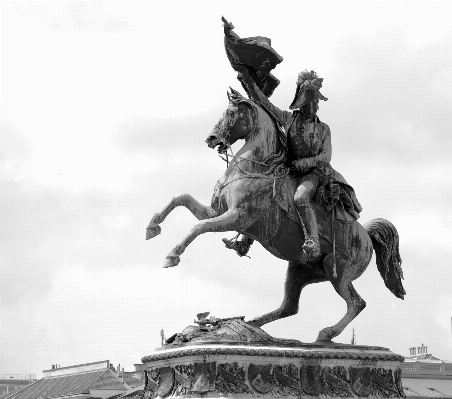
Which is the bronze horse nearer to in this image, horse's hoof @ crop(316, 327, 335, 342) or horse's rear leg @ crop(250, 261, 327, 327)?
horse's hoof @ crop(316, 327, 335, 342)

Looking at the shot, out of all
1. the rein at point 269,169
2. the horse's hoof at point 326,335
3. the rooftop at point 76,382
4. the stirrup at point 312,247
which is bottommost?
the horse's hoof at point 326,335

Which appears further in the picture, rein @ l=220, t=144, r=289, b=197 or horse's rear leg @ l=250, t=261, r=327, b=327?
horse's rear leg @ l=250, t=261, r=327, b=327

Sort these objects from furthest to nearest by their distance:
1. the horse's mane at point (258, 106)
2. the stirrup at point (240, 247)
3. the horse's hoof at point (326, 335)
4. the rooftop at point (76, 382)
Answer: the rooftop at point (76, 382) < the stirrup at point (240, 247) < the horse's hoof at point (326, 335) < the horse's mane at point (258, 106)

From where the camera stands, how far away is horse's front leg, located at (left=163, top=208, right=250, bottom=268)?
16.3 meters

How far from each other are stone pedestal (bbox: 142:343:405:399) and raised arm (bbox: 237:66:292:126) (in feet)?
10.6

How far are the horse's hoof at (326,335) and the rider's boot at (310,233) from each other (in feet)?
3.69

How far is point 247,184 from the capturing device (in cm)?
1700

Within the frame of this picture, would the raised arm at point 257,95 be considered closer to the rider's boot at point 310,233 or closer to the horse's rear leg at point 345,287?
the rider's boot at point 310,233

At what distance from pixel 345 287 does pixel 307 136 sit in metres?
2.13

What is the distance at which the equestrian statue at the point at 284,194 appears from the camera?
1712 centimetres

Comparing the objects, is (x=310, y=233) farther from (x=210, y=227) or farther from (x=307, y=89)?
(x=307, y=89)

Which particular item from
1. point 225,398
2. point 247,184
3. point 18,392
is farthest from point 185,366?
point 18,392

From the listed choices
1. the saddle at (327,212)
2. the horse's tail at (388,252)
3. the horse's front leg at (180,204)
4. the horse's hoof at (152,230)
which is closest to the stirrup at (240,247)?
the horse's front leg at (180,204)

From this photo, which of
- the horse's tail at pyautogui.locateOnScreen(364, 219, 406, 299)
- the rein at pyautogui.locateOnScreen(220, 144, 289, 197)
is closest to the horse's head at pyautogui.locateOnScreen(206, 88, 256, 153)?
the rein at pyautogui.locateOnScreen(220, 144, 289, 197)
